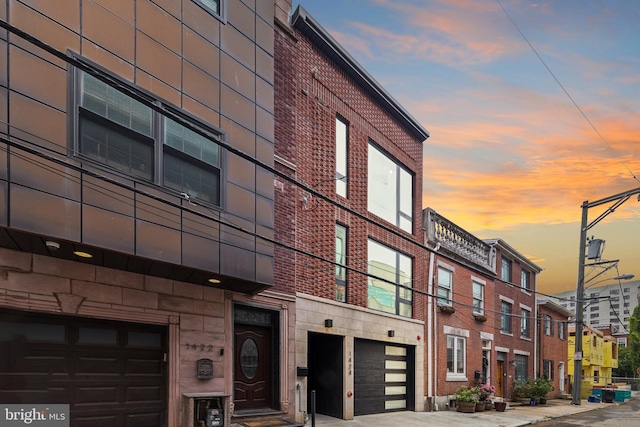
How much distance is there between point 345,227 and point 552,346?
2920cm

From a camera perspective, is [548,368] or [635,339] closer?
[548,368]

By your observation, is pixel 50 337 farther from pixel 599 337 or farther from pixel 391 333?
pixel 599 337

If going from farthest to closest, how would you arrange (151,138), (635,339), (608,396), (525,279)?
(635,339), (525,279), (608,396), (151,138)

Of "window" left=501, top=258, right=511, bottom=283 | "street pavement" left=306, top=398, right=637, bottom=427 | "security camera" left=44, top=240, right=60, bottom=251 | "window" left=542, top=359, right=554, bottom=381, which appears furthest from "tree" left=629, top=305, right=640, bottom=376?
"security camera" left=44, top=240, right=60, bottom=251

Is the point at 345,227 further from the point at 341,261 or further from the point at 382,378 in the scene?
the point at 382,378

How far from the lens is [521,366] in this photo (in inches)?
1369

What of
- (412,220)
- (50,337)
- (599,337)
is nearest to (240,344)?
(50,337)

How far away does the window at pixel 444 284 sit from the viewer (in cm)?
2484

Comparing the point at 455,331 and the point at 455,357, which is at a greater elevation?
the point at 455,331

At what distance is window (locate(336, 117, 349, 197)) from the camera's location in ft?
62.2

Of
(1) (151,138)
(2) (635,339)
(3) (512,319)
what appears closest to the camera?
(1) (151,138)

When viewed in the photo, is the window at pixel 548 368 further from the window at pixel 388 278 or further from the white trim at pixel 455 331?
the window at pixel 388 278

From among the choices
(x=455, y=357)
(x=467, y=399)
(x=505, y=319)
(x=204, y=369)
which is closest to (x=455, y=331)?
(x=455, y=357)

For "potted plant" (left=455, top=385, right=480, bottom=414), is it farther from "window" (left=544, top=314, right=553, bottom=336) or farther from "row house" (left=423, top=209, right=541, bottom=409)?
"window" (left=544, top=314, right=553, bottom=336)
